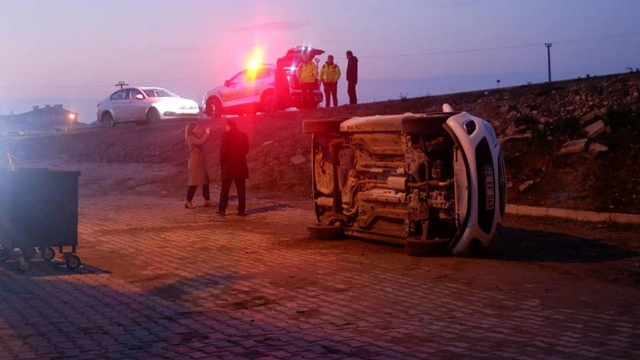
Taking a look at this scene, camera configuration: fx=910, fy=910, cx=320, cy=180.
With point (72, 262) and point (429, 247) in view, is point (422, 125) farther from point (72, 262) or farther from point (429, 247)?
point (72, 262)

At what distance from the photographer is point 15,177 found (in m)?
10.7

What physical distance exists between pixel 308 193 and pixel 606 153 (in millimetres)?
6570

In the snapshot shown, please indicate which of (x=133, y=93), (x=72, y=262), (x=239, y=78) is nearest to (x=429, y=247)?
(x=72, y=262)

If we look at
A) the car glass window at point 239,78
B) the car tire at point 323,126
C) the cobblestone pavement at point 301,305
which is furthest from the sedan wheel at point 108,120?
→ the car tire at point 323,126

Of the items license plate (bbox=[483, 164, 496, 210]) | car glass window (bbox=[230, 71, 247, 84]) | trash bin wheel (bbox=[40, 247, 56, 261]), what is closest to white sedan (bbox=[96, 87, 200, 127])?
car glass window (bbox=[230, 71, 247, 84])

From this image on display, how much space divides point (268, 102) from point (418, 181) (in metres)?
18.3

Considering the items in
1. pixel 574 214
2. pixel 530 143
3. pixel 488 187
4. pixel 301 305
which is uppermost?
pixel 530 143

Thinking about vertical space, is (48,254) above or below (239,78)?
below

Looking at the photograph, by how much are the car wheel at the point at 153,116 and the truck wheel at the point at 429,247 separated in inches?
897

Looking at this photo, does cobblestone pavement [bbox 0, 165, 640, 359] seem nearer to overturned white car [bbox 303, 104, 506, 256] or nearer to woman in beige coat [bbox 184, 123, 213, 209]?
overturned white car [bbox 303, 104, 506, 256]

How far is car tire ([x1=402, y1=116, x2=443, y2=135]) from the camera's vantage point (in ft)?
37.0

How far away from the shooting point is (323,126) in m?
13.6

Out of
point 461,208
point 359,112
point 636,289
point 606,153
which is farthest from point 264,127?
point 636,289

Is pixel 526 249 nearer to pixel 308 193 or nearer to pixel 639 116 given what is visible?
pixel 639 116
